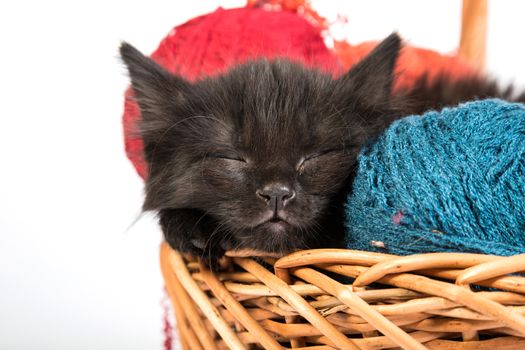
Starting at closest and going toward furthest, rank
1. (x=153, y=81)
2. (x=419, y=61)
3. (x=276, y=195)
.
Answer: (x=276, y=195) < (x=153, y=81) < (x=419, y=61)

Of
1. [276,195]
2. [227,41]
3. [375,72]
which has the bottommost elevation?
[276,195]

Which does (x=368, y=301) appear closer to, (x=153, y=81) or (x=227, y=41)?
(x=153, y=81)

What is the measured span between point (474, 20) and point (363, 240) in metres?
1.49

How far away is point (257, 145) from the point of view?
114cm

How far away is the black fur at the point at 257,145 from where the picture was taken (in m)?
1.10

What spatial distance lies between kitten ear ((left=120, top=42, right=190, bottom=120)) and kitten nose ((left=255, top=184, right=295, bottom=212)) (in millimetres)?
366

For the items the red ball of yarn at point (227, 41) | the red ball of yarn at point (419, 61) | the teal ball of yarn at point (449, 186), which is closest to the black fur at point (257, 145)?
the teal ball of yarn at point (449, 186)

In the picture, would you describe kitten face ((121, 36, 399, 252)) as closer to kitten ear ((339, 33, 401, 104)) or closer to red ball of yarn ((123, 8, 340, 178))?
kitten ear ((339, 33, 401, 104))

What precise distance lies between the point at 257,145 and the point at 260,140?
1 centimetres

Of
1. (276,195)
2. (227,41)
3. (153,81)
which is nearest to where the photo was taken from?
(276,195)

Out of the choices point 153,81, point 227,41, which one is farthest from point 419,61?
point 153,81

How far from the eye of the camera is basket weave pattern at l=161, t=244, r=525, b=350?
760 mm

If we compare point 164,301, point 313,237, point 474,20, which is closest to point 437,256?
point 313,237

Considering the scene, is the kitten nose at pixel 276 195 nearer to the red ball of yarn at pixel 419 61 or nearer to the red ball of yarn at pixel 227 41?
the red ball of yarn at pixel 227 41
